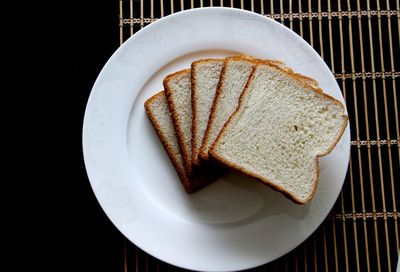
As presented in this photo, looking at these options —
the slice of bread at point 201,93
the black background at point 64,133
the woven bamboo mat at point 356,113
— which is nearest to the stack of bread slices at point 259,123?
the slice of bread at point 201,93

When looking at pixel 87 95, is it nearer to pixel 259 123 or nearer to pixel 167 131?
pixel 167 131

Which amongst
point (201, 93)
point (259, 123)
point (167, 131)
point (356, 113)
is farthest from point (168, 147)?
point (356, 113)

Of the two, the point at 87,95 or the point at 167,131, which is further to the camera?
the point at 87,95

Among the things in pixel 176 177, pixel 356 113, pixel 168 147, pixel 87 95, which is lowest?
pixel 176 177

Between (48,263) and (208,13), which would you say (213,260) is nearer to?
(48,263)

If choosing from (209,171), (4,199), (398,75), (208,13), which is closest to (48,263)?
(4,199)

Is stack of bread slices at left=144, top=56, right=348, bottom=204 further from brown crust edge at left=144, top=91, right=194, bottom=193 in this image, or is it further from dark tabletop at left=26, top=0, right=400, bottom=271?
dark tabletop at left=26, top=0, right=400, bottom=271

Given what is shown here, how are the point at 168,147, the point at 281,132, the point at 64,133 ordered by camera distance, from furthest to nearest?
the point at 64,133 < the point at 168,147 < the point at 281,132
